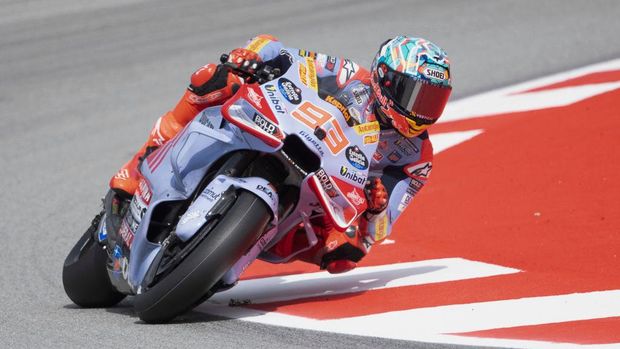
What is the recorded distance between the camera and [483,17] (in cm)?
1455

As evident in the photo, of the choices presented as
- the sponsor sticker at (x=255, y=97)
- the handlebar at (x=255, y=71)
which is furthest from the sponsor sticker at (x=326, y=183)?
the handlebar at (x=255, y=71)

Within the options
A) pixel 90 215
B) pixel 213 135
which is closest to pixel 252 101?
pixel 213 135

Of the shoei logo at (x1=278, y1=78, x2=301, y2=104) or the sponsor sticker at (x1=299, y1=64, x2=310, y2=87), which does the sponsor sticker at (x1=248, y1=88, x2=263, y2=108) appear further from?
the sponsor sticker at (x1=299, y1=64, x2=310, y2=87)

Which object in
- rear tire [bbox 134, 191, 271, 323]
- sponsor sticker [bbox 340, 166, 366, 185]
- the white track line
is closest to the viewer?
rear tire [bbox 134, 191, 271, 323]

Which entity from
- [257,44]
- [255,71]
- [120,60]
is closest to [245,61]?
[255,71]

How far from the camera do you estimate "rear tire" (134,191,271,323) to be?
5.57m

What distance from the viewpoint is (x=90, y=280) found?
6.80m

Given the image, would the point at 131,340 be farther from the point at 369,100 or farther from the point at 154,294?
the point at 369,100

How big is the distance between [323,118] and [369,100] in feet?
1.59

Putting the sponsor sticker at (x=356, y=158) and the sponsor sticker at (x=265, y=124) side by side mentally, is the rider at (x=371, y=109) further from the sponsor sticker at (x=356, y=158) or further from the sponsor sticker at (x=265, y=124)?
the sponsor sticker at (x=265, y=124)

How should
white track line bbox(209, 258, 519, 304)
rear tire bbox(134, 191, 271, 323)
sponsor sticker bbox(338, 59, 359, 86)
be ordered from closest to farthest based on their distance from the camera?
1. rear tire bbox(134, 191, 271, 323)
2. sponsor sticker bbox(338, 59, 359, 86)
3. white track line bbox(209, 258, 519, 304)

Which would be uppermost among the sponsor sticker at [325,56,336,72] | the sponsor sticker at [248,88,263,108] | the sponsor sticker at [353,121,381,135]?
the sponsor sticker at [248,88,263,108]

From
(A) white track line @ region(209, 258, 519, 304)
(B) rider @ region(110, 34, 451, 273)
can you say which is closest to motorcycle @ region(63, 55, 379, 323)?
(B) rider @ region(110, 34, 451, 273)

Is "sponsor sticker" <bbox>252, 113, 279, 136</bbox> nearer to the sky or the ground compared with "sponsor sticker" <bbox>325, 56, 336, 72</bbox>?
nearer to the sky
